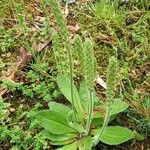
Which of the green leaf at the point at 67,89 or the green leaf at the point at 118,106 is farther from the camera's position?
the green leaf at the point at 67,89

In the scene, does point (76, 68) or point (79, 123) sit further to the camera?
point (76, 68)

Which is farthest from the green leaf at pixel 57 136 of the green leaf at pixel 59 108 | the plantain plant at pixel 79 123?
the green leaf at pixel 59 108

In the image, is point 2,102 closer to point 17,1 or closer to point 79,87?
point 79,87

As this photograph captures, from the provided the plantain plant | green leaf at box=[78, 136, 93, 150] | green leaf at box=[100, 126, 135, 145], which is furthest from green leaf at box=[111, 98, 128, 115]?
green leaf at box=[78, 136, 93, 150]

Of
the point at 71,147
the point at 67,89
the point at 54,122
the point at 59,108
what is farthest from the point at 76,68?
the point at 71,147

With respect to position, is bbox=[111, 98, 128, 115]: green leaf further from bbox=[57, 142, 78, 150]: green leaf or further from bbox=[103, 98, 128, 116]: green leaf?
bbox=[57, 142, 78, 150]: green leaf

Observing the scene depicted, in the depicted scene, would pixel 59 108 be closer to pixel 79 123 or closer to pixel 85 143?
pixel 79 123

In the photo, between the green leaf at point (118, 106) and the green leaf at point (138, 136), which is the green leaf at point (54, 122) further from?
the green leaf at point (138, 136)
